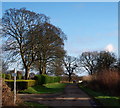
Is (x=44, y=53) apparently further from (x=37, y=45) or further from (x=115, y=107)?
(x=115, y=107)

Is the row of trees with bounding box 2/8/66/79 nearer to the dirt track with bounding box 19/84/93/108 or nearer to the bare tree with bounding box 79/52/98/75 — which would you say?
the dirt track with bounding box 19/84/93/108

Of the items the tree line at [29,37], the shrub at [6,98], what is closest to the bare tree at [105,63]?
the tree line at [29,37]

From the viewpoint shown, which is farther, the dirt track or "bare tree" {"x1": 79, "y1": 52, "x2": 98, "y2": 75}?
"bare tree" {"x1": 79, "y1": 52, "x2": 98, "y2": 75}

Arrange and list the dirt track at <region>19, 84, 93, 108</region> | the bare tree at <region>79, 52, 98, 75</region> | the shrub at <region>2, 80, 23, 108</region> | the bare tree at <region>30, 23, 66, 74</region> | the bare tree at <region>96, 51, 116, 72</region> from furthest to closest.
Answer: the bare tree at <region>79, 52, 98, 75</region>, the bare tree at <region>30, 23, 66, 74</region>, the bare tree at <region>96, 51, 116, 72</region>, the dirt track at <region>19, 84, 93, 108</region>, the shrub at <region>2, 80, 23, 108</region>

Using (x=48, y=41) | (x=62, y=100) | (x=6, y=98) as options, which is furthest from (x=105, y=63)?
(x=6, y=98)

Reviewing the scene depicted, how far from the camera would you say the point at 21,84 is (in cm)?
2523

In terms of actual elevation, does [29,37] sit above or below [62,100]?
above

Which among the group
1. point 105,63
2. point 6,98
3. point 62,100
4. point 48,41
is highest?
point 48,41

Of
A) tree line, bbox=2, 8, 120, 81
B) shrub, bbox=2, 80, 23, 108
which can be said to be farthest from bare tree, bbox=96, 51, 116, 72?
shrub, bbox=2, 80, 23, 108

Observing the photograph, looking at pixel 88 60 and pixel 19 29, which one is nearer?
pixel 19 29

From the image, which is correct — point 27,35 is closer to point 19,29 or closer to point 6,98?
point 19,29

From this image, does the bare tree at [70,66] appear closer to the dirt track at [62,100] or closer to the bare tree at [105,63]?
the bare tree at [105,63]

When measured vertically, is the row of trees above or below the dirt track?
above

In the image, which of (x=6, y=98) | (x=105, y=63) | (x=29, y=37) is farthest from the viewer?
(x=105, y=63)
